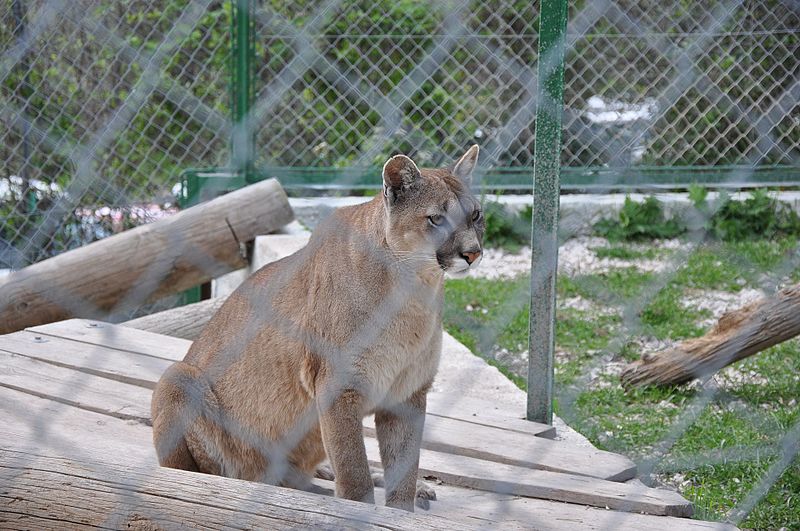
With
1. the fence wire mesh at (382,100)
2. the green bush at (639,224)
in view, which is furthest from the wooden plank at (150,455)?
the green bush at (639,224)

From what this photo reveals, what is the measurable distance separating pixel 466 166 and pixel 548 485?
0.94 metres

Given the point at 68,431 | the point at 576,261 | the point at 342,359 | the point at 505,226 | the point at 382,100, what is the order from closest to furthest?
the point at 342,359, the point at 68,431, the point at 576,261, the point at 382,100, the point at 505,226

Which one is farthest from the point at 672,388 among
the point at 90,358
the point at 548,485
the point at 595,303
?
the point at 90,358

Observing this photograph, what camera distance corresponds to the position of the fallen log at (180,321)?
14.9 feet

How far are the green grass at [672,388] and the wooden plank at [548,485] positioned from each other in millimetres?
466

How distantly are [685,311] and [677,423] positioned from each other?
60.3 inches

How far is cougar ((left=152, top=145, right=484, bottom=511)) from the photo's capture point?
2.46 metres

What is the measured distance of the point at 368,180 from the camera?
6.25 metres

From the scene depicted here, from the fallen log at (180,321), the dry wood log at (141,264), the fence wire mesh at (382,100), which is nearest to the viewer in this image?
the fallen log at (180,321)

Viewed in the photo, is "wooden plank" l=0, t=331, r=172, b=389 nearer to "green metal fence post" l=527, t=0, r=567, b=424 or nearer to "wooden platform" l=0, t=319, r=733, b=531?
"wooden platform" l=0, t=319, r=733, b=531

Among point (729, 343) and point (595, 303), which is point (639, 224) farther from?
point (729, 343)

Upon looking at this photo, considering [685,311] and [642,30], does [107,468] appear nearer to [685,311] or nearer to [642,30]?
[685,311]

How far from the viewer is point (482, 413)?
334 centimetres

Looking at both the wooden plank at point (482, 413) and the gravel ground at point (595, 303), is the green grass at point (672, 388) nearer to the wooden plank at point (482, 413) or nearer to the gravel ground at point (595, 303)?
the gravel ground at point (595, 303)
